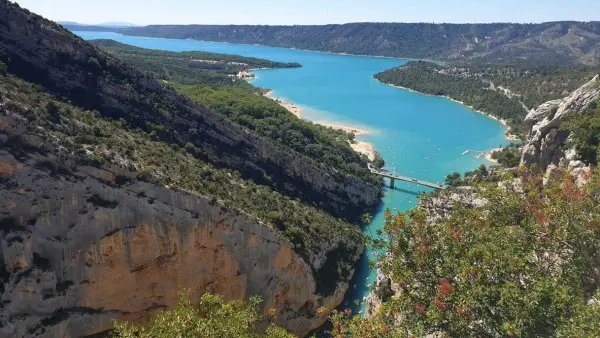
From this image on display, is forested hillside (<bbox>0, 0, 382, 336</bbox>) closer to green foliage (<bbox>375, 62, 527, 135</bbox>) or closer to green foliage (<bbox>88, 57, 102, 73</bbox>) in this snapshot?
green foliage (<bbox>88, 57, 102, 73</bbox>)

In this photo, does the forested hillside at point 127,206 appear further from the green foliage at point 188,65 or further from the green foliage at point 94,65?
the green foliage at point 188,65

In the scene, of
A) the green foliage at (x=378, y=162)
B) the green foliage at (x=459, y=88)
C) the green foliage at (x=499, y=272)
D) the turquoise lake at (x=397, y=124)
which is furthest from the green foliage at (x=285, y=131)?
the green foliage at (x=459, y=88)

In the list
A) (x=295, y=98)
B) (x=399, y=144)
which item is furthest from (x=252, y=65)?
(x=399, y=144)

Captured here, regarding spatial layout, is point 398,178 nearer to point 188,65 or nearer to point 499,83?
point 499,83

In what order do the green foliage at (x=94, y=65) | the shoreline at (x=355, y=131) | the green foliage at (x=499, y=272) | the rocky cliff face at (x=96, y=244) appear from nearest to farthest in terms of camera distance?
the green foliage at (x=499, y=272) → the rocky cliff face at (x=96, y=244) → the green foliage at (x=94, y=65) → the shoreline at (x=355, y=131)

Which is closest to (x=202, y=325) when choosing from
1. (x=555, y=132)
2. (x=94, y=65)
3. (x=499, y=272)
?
(x=499, y=272)

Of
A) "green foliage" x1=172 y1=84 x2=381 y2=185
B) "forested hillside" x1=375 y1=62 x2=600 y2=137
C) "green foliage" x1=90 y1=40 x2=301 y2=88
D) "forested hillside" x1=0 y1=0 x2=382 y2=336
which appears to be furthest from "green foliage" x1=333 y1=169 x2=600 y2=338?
"green foliage" x1=90 y1=40 x2=301 y2=88
